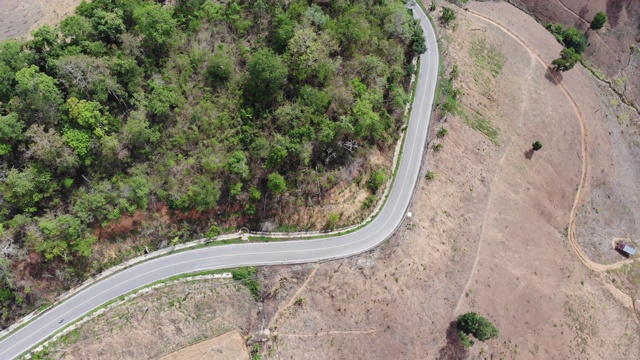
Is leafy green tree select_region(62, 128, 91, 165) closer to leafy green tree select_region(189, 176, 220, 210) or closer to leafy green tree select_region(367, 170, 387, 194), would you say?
leafy green tree select_region(189, 176, 220, 210)

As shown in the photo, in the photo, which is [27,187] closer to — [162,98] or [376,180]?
[162,98]

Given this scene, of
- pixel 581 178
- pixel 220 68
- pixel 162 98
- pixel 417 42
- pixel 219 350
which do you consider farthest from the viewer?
pixel 581 178

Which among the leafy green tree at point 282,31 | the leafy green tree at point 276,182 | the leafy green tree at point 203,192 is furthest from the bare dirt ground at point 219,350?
the leafy green tree at point 282,31

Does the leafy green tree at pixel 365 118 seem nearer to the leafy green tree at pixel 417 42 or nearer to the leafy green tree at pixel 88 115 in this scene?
the leafy green tree at pixel 417 42

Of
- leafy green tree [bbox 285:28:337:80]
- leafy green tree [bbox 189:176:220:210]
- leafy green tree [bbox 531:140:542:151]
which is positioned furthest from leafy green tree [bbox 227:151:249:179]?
leafy green tree [bbox 531:140:542:151]

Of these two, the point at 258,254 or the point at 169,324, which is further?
the point at 258,254

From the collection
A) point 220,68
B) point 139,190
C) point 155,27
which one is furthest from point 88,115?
point 220,68

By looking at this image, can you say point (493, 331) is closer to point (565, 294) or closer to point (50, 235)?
point (565, 294)
